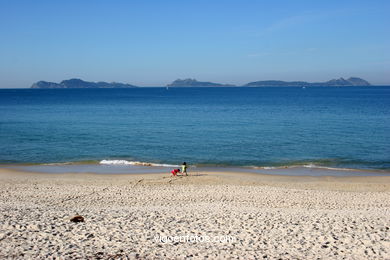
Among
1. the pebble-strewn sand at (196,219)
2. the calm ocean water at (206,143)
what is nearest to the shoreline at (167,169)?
the calm ocean water at (206,143)

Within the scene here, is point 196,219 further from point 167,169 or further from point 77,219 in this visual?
point 167,169

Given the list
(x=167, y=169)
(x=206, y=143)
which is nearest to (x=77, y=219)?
(x=167, y=169)

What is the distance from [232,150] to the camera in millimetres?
33375

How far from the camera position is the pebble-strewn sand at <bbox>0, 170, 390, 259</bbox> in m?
10.1

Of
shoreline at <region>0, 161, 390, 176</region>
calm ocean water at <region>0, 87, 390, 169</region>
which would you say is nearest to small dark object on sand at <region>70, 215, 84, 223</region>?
shoreline at <region>0, 161, 390, 176</region>

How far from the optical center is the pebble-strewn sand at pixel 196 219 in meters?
10.1

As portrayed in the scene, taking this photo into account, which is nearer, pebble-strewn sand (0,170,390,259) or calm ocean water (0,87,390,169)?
pebble-strewn sand (0,170,390,259)

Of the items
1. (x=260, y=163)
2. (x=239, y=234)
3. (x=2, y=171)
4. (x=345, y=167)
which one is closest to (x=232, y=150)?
(x=260, y=163)

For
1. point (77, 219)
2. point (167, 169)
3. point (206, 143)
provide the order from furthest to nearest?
point (206, 143) < point (167, 169) < point (77, 219)

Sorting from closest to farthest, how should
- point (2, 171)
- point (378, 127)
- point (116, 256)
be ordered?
point (116, 256) → point (2, 171) → point (378, 127)

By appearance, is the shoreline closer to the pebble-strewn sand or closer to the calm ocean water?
the calm ocean water

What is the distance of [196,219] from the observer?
1332cm

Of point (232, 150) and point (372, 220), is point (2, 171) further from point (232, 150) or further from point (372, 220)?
point (372, 220)

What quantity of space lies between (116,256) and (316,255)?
553 centimetres
